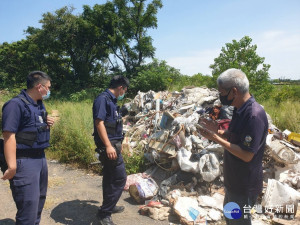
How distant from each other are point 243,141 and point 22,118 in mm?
1973

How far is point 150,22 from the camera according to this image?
49.2 ft

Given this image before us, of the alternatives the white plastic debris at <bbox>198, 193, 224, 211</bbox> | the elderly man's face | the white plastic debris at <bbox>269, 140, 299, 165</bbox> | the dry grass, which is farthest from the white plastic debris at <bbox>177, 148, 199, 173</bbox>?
the dry grass

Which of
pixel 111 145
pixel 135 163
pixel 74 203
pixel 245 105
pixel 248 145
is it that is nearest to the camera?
pixel 248 145

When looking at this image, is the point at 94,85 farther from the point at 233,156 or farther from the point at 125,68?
the point at 233,156

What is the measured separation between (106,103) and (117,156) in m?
0.68

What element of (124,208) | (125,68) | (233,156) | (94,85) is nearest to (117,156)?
(124,208)

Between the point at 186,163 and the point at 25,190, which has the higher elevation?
the point at 25,190

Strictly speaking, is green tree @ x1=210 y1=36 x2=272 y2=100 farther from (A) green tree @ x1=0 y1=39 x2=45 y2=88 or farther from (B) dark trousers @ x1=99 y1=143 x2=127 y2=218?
(A) green tree @ x1=0 y1=39 x2=45 y2=88

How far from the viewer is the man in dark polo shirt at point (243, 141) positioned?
179cm

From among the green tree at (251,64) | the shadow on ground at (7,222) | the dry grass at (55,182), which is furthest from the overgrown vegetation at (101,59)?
the shadow on ground at (7,222)

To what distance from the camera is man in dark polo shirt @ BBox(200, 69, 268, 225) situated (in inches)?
70.6

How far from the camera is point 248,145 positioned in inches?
70.2

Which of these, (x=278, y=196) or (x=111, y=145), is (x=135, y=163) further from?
(x=278, y=196)

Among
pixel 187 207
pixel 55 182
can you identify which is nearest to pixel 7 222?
pixel 55 182
